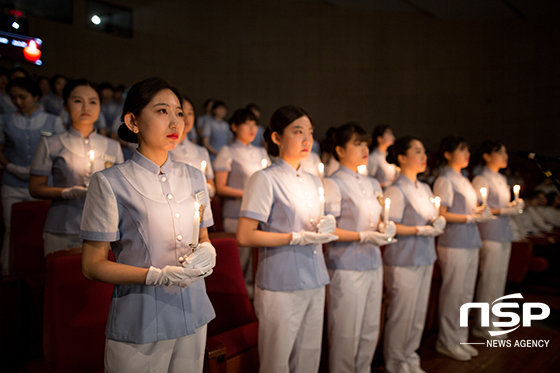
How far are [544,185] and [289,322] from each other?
25.2 ft

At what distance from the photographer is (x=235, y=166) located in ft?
11.4

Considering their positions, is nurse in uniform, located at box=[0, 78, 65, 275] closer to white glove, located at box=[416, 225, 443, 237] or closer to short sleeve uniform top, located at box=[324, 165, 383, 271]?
short sleeve uniform top, located at box=[324, 165, 383, 271]

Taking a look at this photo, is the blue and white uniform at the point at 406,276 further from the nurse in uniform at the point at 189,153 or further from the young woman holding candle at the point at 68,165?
the young woman holding candle at the point at 68,165

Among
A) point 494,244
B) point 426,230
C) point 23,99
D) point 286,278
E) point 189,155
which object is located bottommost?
point 494,244

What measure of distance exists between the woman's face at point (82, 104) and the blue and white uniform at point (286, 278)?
115 cm

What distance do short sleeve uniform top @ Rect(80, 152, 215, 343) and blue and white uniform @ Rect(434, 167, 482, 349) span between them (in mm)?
2319

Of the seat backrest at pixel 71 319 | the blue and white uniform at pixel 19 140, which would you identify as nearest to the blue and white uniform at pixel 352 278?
the seat backrest at pixel 71 319

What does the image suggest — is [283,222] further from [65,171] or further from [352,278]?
[65,171]

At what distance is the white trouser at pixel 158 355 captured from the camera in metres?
1.26

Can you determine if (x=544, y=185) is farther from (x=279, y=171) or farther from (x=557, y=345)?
(x=279, y=171)

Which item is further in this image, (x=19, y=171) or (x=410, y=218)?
(x=19, y=171)

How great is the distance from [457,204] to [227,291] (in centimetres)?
203

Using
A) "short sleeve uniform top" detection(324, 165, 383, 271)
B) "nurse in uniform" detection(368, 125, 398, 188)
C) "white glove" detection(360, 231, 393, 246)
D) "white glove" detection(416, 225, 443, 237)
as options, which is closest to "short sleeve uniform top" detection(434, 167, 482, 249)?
"white glove" detection(416, 225, 443, 237)

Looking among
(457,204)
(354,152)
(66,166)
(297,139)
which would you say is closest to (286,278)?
(297,139)
